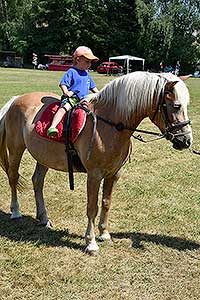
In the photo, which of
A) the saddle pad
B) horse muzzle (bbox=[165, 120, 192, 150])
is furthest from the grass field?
horse muzzle (bbox=[165, 120, 192, 150])

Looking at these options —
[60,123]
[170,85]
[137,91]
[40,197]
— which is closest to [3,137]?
[40,197]

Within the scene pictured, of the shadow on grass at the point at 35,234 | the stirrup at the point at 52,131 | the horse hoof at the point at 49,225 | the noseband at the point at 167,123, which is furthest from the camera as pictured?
the horse hoof at the point at 49,225

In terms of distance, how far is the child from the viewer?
443cm

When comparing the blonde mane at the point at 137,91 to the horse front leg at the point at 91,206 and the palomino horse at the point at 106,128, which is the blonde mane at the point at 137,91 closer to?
the palomino horse at the point at 106,128

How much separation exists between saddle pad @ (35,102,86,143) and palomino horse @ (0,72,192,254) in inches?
2.7

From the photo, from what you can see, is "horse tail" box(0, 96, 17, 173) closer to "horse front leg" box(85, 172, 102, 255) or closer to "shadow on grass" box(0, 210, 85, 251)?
"shadow on grass" box(0, 210, 85, 251)

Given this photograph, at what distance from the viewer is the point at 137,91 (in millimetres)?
3992

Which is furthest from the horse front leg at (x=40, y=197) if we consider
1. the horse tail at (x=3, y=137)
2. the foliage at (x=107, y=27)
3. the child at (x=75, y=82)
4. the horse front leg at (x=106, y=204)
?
the foliage at (x=107, y=27)

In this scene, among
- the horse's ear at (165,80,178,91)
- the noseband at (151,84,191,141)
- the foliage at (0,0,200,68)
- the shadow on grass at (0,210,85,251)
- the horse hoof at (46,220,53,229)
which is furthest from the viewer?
the foliage at (0,0,200,68)

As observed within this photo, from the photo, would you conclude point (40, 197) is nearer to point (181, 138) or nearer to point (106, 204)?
point (106, 204)

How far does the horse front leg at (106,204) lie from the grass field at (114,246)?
14cm

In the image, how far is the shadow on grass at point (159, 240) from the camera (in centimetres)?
473

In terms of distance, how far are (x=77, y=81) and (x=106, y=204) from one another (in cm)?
151

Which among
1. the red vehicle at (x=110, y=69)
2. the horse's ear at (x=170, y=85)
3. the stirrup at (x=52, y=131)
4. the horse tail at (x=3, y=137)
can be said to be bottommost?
the red vehicle at (x=110, y=69)
